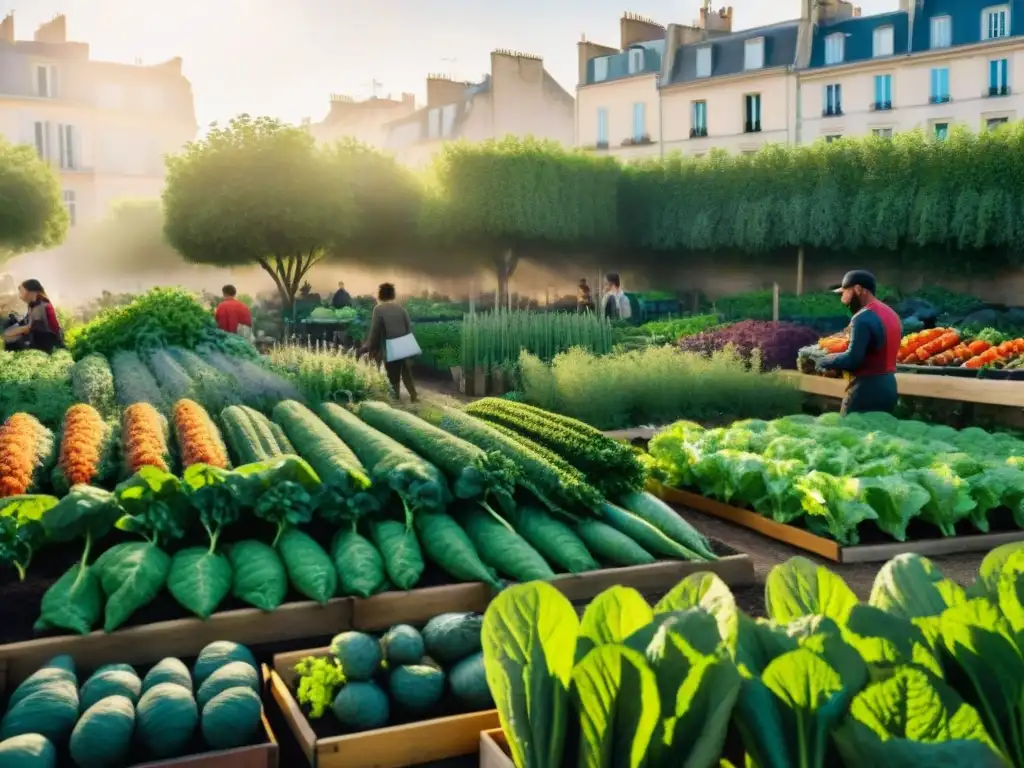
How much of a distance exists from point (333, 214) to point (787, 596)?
24.3 m

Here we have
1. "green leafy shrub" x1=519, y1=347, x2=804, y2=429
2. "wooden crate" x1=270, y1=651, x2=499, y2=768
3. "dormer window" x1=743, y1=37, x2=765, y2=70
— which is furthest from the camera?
"dormer window" x1=743, y1=37, x2=765, y2=70

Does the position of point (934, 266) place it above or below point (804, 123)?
below

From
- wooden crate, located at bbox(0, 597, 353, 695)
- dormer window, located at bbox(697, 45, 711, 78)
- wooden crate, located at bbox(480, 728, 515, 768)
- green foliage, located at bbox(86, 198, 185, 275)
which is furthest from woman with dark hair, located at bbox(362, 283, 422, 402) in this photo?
green foliage, located at bbox(86, 198, 185, 275)

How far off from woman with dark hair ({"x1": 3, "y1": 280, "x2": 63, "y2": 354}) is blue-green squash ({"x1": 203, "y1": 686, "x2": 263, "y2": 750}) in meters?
9.43

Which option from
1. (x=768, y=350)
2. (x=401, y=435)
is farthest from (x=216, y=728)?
(x=768, y=350)

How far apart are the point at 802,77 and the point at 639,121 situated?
7.48 metres

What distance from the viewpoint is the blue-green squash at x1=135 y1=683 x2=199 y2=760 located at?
263cm

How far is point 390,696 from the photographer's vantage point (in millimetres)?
2912

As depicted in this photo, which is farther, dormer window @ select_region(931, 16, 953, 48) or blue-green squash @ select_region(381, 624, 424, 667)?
dormer window @ select_region(931, 16, 953, 48)

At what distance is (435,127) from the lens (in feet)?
164

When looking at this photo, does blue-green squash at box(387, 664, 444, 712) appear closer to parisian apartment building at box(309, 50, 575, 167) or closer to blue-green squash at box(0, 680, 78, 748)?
blue-green squash at box(0, 680, 78, 748)

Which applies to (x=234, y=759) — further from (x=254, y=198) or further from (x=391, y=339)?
(x=254, y=198)

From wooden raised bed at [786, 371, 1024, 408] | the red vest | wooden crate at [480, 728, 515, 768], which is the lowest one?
wooden crate at [480, 728, 515, 768]

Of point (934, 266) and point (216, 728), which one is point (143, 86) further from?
point (216, 728)
